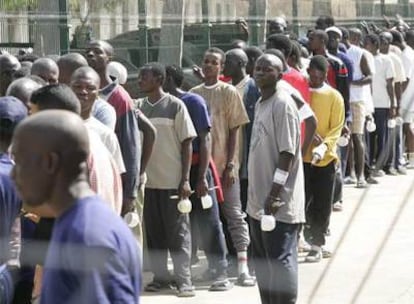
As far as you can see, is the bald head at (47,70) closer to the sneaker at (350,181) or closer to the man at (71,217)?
the man at (71,217)

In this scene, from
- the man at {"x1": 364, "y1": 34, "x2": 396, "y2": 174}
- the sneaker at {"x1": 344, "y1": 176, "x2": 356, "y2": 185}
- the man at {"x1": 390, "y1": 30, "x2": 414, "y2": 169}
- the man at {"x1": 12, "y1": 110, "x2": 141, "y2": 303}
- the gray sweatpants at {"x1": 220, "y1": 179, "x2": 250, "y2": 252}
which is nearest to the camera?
the man at {"x1": 12, "y1": 110, "x2": 141, "y2": 303}

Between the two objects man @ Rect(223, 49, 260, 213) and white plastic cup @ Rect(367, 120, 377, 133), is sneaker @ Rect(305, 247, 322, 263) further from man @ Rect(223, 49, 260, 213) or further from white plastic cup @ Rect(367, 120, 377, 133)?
white plastic cup @ Rect(367, 120, 377, 133)

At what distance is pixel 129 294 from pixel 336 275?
5.82 m

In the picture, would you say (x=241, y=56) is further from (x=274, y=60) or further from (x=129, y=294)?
(x=129, y=294)

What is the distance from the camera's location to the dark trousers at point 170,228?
8.42 m

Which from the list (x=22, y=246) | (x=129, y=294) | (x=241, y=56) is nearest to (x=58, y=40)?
(x=241, y=56)

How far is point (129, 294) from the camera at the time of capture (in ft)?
10.7

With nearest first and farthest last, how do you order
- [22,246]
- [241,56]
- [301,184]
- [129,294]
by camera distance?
[129,294]
[22,246]
[301,184]
[241,56]

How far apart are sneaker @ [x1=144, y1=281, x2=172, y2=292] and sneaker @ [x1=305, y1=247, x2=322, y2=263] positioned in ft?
4.33

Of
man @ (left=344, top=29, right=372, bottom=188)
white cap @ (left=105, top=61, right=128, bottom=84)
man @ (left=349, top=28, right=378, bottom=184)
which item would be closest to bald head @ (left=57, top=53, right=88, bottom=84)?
white cap @ (left=105, top=61, right=128, bottom=84)

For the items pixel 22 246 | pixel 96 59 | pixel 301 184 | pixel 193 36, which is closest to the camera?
pixel 22 246

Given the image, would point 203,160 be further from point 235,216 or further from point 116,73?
point 116,73

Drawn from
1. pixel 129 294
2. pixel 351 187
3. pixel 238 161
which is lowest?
pixel 351 187

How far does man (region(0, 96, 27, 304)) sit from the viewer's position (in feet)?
16.2
